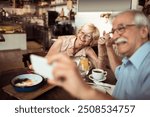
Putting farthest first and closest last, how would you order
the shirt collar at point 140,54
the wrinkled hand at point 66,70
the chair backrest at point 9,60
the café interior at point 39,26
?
the chair backrest at point 9,60 < the café interior at point 39,26 < the shirt collar at point 140,54 < the wrinkled hand at point 66,70

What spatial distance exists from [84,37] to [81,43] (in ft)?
0.13

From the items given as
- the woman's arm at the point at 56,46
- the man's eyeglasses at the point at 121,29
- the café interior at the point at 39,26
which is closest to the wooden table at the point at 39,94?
the café interior at the point at 39,26

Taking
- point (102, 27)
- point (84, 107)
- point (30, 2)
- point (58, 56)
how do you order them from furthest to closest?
point (102, 27), point (30, 2), point (84, 107), point (58, 56)

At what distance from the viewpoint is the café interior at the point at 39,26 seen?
0.66 m

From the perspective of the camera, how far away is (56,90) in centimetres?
66

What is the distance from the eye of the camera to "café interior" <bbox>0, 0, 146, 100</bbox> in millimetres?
661

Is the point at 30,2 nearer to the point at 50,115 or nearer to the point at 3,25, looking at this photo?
the point at 3,25

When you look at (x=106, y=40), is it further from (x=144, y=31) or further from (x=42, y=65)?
(x=42, y=65)

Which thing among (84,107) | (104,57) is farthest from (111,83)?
(84,107)

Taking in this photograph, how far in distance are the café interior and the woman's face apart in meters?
0.03

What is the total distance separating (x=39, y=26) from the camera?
73 cm

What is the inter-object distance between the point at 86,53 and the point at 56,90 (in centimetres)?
26

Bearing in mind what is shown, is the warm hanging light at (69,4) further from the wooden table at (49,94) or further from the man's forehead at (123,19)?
the wooden table at (49,94)

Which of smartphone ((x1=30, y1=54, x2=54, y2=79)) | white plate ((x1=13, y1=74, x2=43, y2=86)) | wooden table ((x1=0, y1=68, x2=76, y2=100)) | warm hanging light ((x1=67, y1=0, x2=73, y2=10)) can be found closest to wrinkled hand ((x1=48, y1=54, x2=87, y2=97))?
smartphone ((x1=30, y1=54, x2=54, y2=79))
